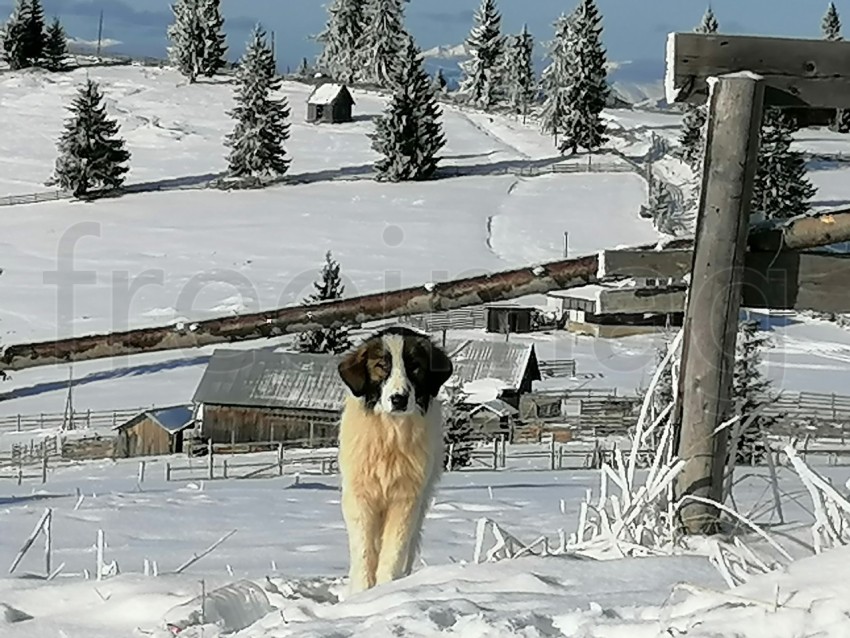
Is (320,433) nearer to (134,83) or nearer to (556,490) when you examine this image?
(556,490)

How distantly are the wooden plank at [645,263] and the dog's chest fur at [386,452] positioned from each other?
1.16m

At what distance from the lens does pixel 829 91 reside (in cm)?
480

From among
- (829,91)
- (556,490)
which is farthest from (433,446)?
(556,490)

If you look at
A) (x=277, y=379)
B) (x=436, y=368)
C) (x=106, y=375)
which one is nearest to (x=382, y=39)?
(x=106, y=375)

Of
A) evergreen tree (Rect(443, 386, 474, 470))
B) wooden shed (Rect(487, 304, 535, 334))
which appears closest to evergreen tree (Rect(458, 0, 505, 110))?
wooden shed (Rect(487, 304, 535, 334))

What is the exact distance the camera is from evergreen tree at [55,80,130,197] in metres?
65.4

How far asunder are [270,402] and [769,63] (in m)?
34.4

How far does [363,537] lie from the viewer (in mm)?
5531

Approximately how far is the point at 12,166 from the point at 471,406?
4372cm

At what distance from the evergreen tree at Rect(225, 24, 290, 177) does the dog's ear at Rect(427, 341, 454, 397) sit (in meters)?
63.9

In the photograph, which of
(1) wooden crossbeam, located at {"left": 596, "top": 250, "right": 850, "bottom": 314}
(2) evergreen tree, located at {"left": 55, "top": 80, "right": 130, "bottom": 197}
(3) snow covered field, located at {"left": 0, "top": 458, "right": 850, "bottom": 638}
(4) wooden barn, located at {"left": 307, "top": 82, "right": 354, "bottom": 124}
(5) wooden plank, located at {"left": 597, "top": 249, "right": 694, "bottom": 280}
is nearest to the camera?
(3) snow covered field, located at {"left": 0, "top": 458, "right": 850, "bottom": 638}

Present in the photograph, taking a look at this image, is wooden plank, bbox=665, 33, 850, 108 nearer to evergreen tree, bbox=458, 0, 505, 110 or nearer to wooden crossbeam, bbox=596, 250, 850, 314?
wooden crossbeam, bbox=596, 250, 850, 314

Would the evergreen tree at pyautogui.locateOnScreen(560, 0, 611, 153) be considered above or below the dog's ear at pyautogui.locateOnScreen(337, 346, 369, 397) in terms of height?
above

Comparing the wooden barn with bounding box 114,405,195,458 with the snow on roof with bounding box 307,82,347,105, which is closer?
the wooden barn with bounding box 114,405,195,458
